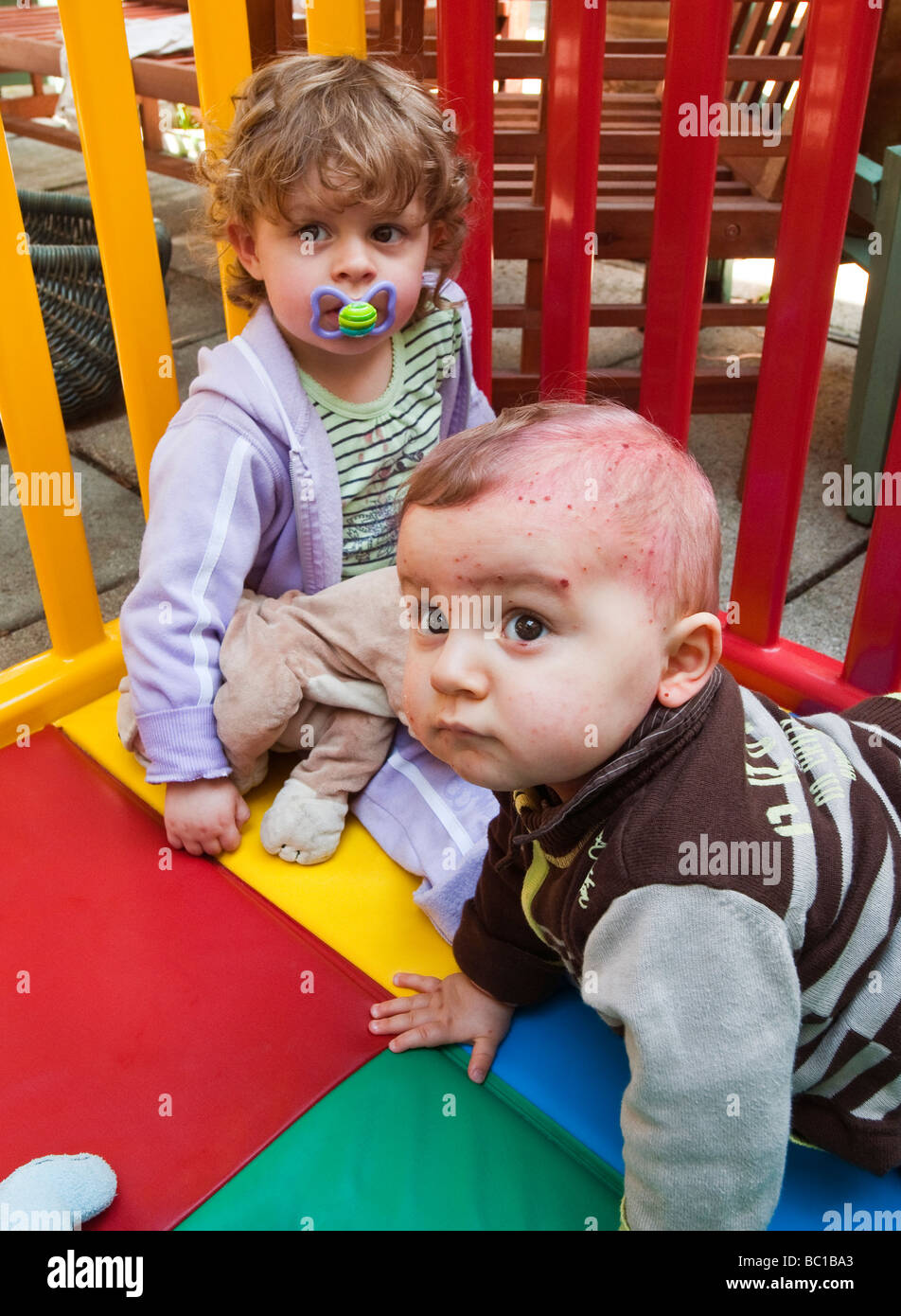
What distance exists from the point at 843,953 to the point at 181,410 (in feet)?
2.77

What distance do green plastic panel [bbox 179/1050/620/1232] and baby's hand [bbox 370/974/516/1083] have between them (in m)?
0.03

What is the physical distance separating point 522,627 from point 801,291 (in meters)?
0.61

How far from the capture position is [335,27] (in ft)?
4.33

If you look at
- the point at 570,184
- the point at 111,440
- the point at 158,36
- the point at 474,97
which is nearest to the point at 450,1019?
the point at 570,184

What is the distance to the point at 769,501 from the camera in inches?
49.7

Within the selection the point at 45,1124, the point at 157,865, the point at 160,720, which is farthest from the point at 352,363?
the point at 45,1124

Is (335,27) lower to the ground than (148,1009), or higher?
higher

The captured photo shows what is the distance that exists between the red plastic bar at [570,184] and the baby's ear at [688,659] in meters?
0.51

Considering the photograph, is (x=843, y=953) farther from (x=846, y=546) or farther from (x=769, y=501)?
(x=846, y=546)

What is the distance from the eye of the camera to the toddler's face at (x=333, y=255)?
1125 millimetres

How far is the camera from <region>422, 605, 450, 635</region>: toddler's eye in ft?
2.47

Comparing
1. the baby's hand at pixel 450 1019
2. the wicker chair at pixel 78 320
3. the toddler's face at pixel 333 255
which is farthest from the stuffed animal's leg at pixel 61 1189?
the wicker chair at pixel 78 320

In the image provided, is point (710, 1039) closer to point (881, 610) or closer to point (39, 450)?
point (881, 610)
